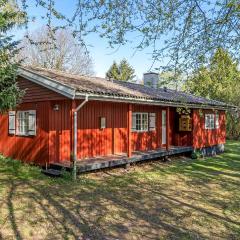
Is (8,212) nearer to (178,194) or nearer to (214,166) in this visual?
(178,194)

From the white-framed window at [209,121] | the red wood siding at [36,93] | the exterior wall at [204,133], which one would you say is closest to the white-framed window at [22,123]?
the red wood siding at [36,93]

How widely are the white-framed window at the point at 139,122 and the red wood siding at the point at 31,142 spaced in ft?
15.2

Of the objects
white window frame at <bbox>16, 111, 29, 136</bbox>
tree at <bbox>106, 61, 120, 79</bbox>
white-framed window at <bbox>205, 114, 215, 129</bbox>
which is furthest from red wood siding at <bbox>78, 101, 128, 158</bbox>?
tree at <bbox>106, 61, 120, 79</bbox>

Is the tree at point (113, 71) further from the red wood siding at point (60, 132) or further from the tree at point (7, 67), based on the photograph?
the tree at point (7, 67)

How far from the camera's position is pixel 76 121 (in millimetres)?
10664

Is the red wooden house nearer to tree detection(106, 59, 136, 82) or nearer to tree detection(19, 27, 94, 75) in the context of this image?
tree detection(19, 27, 94, 75)

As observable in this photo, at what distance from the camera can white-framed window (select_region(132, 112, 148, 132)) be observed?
586 inches

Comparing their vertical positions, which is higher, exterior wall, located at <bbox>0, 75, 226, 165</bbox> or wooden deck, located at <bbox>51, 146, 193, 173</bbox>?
exterior wall, located at <bbox>0, 75, 226, 165</bbox>

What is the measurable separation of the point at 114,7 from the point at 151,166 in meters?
10.0

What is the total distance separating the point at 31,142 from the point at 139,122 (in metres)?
5.33

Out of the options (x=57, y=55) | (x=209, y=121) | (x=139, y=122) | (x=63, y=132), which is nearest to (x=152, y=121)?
(x=139, y=122)

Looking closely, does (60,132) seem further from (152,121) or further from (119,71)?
(119,71)

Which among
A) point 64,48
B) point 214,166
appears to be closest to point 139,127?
point 214,166

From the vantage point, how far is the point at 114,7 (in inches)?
178
